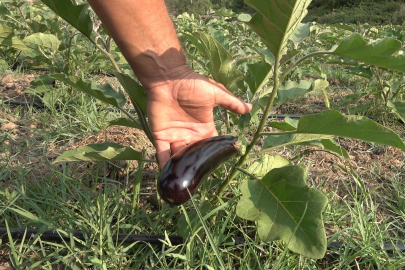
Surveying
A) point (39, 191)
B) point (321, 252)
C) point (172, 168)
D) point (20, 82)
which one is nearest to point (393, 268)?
point (321, 252)

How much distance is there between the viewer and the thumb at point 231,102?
3.60 feet

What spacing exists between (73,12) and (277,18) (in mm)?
668

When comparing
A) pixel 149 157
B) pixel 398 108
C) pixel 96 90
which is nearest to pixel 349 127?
pixel 96 90

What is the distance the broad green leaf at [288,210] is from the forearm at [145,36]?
457mm

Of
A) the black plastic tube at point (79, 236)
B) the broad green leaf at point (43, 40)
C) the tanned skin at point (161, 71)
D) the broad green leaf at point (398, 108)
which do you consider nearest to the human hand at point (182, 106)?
the tanned skin at point (161, 71)

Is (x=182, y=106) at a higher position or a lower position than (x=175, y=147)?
higher

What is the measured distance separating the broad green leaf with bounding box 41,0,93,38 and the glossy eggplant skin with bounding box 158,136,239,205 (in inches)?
20.8

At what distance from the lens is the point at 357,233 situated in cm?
113

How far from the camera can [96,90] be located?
114 centimetres

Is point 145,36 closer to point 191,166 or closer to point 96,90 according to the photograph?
point 96,90

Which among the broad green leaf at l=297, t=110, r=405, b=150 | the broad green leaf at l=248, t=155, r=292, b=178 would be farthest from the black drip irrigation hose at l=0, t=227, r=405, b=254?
the broad green leaf at l=297, t=110, r=405, b=150

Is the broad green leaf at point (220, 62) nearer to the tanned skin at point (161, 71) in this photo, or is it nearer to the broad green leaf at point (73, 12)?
the tanned skin at point (161, 71)

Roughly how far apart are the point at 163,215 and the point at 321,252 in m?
0.56

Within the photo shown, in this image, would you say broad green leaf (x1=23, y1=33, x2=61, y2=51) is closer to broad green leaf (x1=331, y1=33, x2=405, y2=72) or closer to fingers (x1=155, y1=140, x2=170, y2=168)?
fingers (x1=155, y1=140, x2=170, y2=168)
